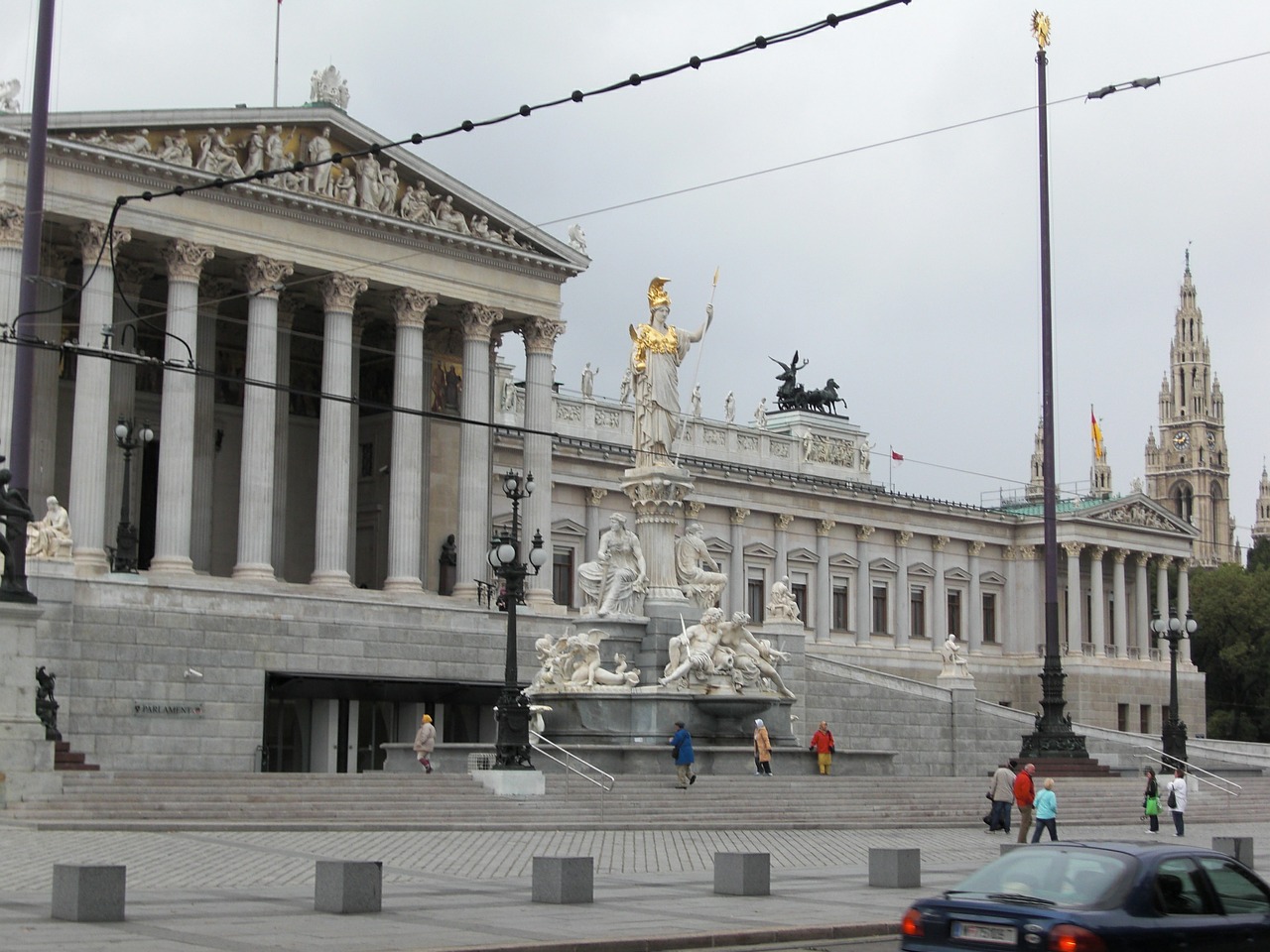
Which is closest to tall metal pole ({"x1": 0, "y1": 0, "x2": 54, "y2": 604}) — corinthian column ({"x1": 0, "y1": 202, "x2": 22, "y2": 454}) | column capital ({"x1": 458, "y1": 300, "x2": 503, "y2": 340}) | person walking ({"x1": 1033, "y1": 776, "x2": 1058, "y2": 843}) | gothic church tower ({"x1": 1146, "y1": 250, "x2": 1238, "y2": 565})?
person walking ({"x1": 1033, "y1": 776, "x2": 1058, "y2": 843})

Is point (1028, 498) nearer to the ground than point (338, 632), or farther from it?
farther from it

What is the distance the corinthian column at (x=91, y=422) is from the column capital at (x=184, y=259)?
175 centimetres

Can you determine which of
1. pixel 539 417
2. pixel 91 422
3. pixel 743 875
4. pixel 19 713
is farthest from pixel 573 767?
pixel 539 417

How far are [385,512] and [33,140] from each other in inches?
1286

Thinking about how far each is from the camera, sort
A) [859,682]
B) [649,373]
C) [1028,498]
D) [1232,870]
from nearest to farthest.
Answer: [1232,870] → [649,373] → [859,682] → [1028,498]

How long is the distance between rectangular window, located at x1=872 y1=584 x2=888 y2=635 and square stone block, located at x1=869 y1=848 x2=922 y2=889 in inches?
2779

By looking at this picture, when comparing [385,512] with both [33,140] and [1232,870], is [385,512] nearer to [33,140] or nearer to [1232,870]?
[33,140]

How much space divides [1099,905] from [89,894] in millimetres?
9443

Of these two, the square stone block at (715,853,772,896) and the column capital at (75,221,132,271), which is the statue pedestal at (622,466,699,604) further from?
the square stone block at (715,853,772,896)

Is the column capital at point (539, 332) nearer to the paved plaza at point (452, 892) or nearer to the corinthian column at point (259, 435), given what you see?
the corinthian column at point (259, 435)

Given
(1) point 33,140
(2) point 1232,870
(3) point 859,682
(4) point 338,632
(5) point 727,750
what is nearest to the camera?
(2) point 1232,870

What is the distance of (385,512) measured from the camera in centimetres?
6306

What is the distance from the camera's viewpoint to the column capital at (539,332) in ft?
200

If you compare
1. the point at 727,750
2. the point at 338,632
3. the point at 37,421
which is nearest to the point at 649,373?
the point at 727,750
